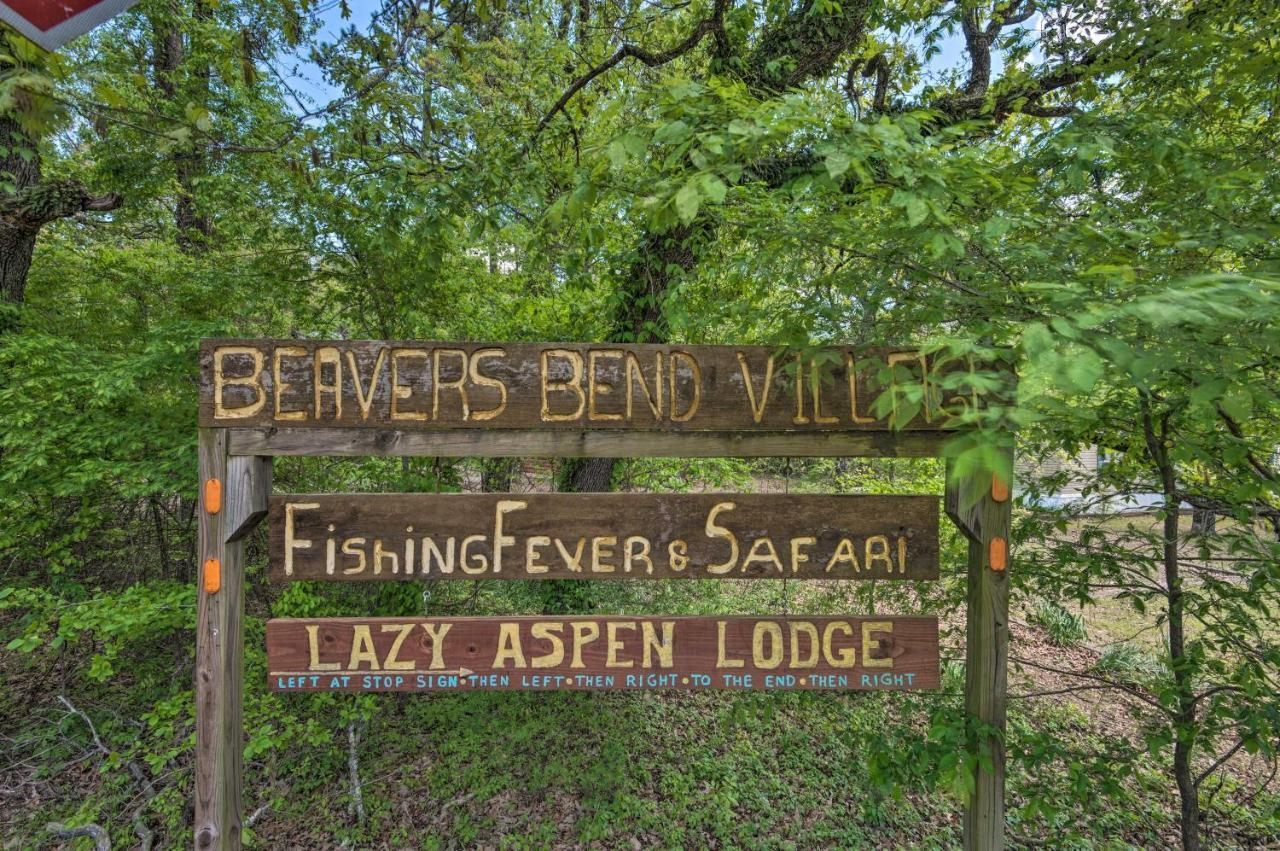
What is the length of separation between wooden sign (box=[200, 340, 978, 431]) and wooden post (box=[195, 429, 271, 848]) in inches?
10.3

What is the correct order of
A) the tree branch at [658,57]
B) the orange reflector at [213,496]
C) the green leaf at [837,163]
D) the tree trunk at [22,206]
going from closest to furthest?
the green leaf at [837,163]
the orange reflector at [213,496]
the tree branch at [658,57]
the tree trunk at [22,206]

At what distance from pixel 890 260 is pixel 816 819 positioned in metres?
3.41

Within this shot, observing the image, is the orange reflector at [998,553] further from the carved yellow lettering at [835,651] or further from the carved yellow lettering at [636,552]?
the carved yellow lettering at [636,552]

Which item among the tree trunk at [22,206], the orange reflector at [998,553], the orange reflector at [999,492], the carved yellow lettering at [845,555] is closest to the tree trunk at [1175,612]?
the orange reflector at [999,492]

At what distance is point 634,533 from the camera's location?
220 cm

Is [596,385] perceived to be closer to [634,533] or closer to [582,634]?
[634,533]

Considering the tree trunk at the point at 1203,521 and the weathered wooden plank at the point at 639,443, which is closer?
the weathered wooden plank at the point at 639,443

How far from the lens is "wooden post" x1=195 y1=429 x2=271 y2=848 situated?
2.13 meters

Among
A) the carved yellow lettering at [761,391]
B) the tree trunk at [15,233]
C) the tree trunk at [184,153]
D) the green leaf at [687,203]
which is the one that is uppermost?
the tree trunk at [184,153]

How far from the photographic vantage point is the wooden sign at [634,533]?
2.17 metres

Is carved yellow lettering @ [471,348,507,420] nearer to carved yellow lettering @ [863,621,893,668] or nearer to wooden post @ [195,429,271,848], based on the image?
wooden post @ [195,429,271,848]

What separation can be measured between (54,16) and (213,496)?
160 centimetres

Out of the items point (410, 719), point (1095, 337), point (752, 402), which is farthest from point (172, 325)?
point (1095, 337)

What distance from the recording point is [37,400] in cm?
324
